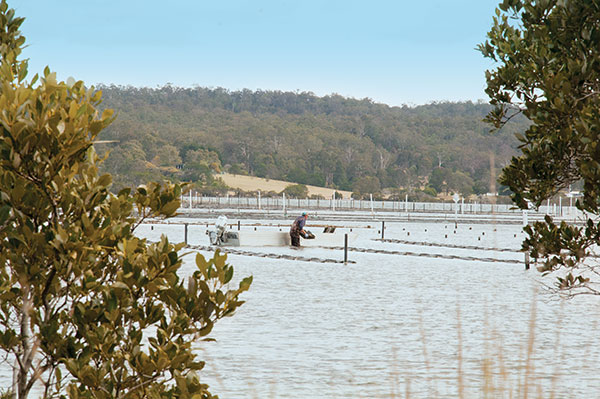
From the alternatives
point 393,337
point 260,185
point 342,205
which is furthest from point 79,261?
point 260,185

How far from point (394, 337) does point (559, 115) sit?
6.77 metres

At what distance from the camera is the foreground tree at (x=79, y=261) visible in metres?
3.38

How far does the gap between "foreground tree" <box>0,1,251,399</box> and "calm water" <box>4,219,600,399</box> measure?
1.60m

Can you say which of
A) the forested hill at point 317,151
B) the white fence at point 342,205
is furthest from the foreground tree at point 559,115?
the forested hill at point 317,151

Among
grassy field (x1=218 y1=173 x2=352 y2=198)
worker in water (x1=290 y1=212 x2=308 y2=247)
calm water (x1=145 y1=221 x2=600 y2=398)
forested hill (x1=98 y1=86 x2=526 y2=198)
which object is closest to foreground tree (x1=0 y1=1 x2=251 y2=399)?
calm water (x1=145 y1=221 x2=600 y2=398)

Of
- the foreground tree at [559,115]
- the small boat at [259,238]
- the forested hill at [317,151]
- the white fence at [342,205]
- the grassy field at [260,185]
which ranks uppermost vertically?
the forested hill at [317,151]

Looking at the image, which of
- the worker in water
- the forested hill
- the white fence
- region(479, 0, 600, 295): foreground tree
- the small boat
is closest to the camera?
region(479, 0, 600, 295): foreground tree

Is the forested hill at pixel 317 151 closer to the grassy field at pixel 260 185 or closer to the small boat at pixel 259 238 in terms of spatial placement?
the grassy field at pixel 260 185

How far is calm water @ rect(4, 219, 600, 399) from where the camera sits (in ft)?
29.4

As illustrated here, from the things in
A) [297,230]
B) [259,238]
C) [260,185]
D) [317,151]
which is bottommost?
[259,238]

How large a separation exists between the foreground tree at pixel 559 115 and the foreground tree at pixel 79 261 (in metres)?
3.65

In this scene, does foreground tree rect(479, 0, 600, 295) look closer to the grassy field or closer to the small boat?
the small boat

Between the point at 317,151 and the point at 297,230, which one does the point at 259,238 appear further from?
the point at 317,151

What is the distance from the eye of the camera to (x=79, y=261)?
11.4 ft
